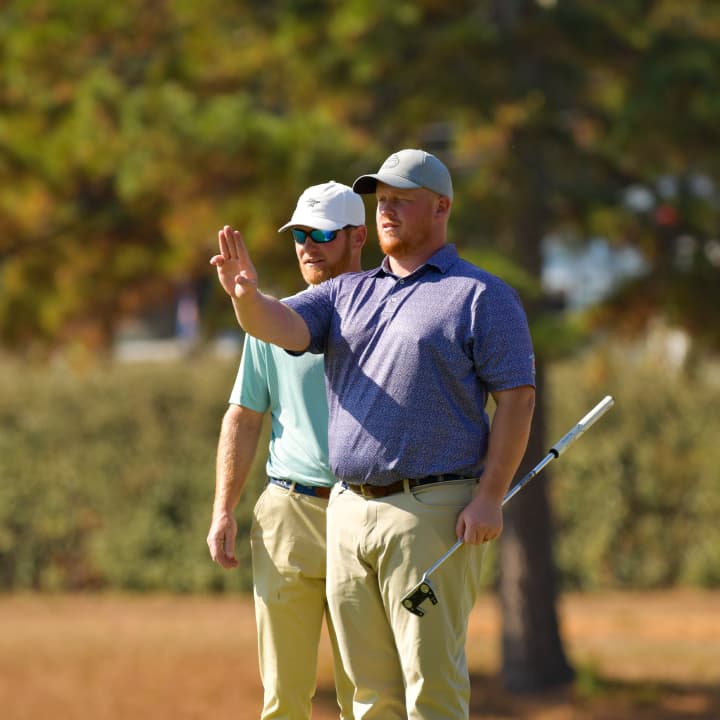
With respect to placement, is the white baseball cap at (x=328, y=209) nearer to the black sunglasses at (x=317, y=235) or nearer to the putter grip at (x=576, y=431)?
the black sunglasses at (x=317, y=235)

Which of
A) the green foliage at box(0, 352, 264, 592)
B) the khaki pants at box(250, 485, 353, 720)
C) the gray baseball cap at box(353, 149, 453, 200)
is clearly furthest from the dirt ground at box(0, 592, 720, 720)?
the gray baseball cap at box(353, 149, 453, 200)

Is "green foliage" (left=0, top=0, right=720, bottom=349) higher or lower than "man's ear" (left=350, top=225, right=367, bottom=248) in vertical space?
higher

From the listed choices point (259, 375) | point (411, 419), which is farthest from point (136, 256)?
point (411, 419)

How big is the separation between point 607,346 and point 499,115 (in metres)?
2.08

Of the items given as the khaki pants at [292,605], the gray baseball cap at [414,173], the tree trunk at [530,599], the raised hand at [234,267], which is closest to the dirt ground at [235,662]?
the tree trunk at [530,599]

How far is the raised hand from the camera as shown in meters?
3.52

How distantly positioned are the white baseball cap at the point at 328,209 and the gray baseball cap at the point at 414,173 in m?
0.29

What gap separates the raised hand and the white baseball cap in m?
0.49

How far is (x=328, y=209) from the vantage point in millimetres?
4094

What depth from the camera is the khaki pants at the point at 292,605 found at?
13.5 ft

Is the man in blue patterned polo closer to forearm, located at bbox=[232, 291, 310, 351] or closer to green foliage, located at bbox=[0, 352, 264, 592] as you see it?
forearm, located at bbox=[232, 291, 310, 351]

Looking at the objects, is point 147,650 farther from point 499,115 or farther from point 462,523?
point 462,523

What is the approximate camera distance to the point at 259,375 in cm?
425

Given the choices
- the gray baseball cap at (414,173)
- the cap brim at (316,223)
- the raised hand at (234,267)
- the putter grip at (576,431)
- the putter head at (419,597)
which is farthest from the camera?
the cap brim at (316,223)
